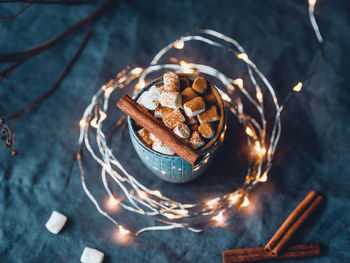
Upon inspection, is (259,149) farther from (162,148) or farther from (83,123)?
(83,123)

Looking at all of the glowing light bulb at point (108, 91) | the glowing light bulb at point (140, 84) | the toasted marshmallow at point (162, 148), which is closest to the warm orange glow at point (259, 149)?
the toasted marshmallow at point (162, 148)

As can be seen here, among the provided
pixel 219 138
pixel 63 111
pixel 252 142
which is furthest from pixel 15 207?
pixel 252 142

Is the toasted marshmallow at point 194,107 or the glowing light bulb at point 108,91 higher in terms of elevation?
the glowing light bulb at point 108,91

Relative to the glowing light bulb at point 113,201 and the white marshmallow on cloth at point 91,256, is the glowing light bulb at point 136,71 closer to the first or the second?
the glowing light bulb at point 113,201

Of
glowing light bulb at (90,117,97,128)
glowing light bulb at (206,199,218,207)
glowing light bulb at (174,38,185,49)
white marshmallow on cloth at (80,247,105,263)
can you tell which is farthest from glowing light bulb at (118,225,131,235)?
glowing light bulb at (174,38,185,49)

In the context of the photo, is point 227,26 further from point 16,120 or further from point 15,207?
point 15,207
